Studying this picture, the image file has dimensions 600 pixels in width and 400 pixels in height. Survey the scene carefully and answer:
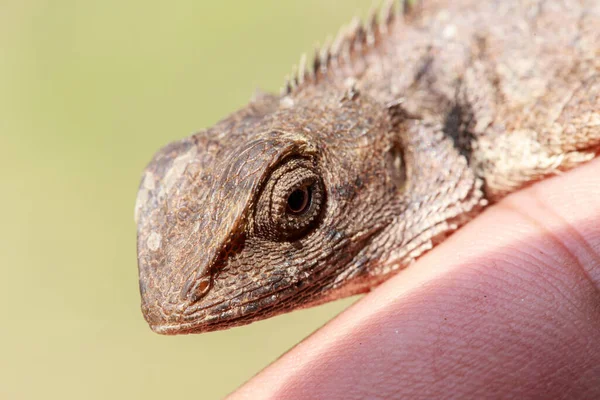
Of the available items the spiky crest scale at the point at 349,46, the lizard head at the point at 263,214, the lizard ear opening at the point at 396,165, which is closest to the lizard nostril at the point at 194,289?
the lizard head at the point at 263,214

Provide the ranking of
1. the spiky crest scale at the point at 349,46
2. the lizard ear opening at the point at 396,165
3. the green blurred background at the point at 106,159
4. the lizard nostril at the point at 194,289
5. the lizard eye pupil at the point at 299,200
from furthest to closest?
the green blurred background at the point at 106,159 → the spiky crest scale at the point at 349,46 → the lizard ear opening at the point at 396,165 → the lizard eye pupil at the point at 299,200 → the lizard nostril at the point at 194,289

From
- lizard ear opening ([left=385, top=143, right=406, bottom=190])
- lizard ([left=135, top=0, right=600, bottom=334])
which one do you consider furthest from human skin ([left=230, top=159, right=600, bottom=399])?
lizard ear opening ([left=385, top=143, right=406, bottom=190])

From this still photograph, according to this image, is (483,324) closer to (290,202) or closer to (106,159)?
(290,202)

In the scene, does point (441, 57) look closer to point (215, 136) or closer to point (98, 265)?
point (215, 136)

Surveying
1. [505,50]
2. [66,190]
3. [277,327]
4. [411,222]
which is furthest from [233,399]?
[66,190]

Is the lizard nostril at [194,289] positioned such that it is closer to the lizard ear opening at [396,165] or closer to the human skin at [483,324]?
the human skin at [483,324]

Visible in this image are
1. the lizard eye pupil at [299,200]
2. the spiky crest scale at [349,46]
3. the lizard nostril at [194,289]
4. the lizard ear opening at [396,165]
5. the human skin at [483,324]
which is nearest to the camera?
the human skin at [483,324]

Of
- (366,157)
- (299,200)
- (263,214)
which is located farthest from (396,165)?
(263,214)
